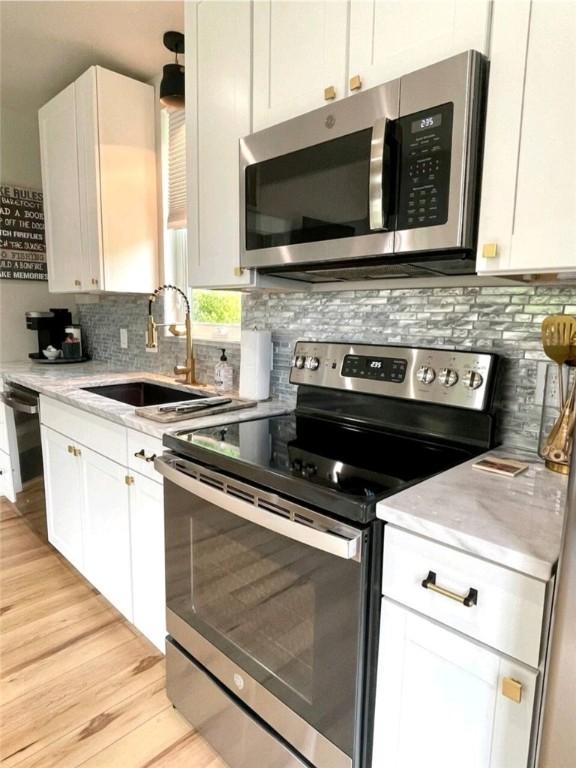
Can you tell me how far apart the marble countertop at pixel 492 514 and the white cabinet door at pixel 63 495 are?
162cm

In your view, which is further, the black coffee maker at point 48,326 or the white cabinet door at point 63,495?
the black coffee maker at point 48,326

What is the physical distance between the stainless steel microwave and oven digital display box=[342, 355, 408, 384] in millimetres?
269

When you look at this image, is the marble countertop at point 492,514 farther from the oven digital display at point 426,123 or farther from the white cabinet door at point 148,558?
the white cabinet door at point 148,558

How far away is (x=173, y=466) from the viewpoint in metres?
1.33

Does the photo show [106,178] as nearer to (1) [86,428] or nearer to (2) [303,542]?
(1) [86,428]

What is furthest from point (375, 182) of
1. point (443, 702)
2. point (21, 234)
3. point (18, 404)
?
point (21, 234)

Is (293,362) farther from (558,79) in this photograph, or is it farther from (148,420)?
(558,79)

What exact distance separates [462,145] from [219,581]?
122 cm

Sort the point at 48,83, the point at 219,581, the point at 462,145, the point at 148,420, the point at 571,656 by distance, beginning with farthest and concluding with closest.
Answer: the point at 48,83 → the point at 148,420 → the point at 219,581 → the point at 462,145 → the point at 571,656

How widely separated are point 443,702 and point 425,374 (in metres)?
0.81

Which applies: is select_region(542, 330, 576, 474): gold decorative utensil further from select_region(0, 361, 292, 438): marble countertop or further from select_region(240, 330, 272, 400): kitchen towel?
select_region(240, 330, 272, 400): kitchen towel

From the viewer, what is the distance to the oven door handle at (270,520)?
889mm

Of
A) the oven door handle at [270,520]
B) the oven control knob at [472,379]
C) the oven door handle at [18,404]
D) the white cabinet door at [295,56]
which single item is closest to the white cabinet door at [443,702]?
the oven door handle at [270,520]

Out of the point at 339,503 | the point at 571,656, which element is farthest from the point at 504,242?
the point at 571,656
